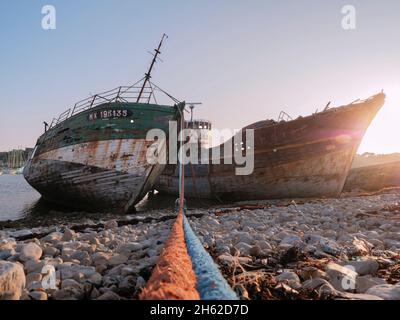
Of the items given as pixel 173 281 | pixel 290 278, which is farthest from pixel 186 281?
pixel 290 278

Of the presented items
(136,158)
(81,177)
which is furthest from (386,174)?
(81,177)

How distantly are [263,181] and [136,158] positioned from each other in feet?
20.0

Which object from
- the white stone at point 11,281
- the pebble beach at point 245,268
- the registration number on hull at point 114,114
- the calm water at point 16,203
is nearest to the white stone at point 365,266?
the pebble beach at point 245,268

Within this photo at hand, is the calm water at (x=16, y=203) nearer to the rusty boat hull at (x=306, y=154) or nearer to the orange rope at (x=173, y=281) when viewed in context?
the rusty boat hull at (x=306, y=154)

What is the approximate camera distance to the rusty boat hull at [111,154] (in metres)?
11.0

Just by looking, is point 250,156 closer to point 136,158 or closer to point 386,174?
point 136,158

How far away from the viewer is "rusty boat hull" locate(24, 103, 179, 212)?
1099 centimetres

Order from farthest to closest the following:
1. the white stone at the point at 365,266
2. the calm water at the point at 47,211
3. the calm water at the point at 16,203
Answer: the calm water at the point at 16,203 → the calm water at the point at 47,211 → the white stone at the point at 365,266

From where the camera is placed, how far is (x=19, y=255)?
303 cm

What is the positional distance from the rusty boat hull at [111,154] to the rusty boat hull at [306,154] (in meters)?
4.71

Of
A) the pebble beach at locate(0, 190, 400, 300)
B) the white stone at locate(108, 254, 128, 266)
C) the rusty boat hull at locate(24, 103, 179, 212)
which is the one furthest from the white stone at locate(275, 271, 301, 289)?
the rusty boat hull at locate(24, 103, 179, 212)

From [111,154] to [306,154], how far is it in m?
8.35

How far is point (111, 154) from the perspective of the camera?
1099cm

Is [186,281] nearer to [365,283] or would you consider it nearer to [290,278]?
[290,278]
